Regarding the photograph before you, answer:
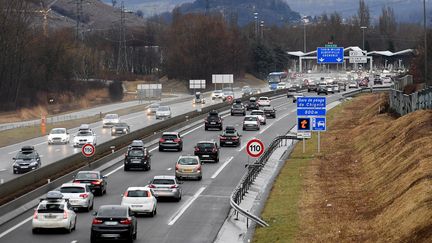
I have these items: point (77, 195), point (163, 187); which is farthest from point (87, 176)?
point (77, 195)

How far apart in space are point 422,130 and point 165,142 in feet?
71.4

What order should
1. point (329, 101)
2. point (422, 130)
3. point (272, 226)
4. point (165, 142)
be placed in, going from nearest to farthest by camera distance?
point (272, 226) → point (422, 130) → point (165, 142) → point (329, 101)

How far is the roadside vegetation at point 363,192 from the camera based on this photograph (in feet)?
90.2

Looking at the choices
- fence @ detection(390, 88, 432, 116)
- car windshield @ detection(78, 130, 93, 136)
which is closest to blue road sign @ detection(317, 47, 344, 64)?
fence @ detection(390, 88, 432, 116)

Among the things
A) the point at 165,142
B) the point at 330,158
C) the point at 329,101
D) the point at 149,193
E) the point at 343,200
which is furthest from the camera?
the point at 329,101

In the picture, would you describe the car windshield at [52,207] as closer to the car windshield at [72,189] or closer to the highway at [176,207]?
the highway at [176,207]

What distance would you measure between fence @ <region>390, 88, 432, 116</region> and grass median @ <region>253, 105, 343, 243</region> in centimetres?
776

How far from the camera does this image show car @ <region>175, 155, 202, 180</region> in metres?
47.6

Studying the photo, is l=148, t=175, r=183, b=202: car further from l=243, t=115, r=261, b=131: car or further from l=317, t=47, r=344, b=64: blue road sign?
l=317, t=47, r=344, b=64: blue road sign

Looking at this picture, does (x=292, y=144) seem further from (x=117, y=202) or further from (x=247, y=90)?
(x=247, y=90)

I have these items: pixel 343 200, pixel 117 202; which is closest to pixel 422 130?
pixel 343 200

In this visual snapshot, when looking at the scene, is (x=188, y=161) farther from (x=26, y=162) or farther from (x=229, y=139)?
(x=229, y=139)

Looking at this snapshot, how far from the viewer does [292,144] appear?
68.2m

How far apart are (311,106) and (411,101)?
31.7 feet
